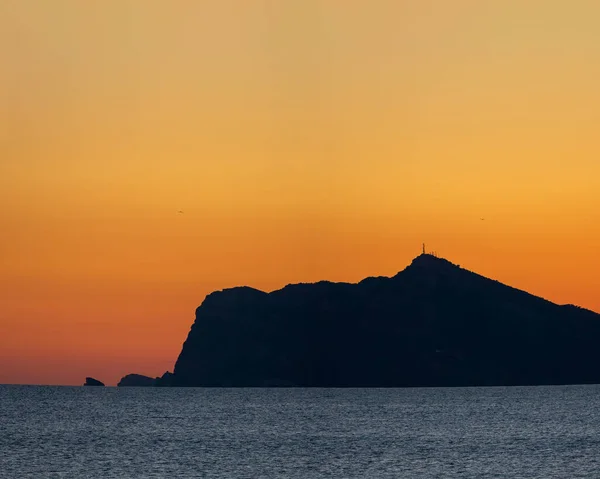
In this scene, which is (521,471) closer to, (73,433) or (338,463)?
(338,463)

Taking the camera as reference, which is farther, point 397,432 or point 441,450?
point 397,432

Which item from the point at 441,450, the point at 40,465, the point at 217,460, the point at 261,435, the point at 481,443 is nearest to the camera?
the point at 40,465

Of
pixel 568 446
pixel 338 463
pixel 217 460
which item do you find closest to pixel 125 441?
pixel 217 460

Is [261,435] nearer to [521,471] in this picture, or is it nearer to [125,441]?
[125,441]

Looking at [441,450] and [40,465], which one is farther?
[441,450]

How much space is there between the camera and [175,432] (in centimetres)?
19900

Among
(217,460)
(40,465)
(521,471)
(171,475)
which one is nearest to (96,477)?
(171,475)

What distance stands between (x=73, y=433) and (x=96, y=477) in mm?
81926

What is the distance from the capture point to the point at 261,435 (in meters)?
192

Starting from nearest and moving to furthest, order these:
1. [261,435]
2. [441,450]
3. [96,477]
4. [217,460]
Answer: [96,477], [217,460], [441,450], [261,435]

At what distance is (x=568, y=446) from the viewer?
160 metres

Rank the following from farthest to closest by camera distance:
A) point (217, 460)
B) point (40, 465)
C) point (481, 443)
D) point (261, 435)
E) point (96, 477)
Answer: point (261, 435) → point (481, 443) → point (217, 460) → point (40, 465) → point (96, 477)

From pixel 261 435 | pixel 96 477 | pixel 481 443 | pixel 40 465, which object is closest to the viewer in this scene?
pixel 96 477

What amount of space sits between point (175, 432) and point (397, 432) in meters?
41.6
